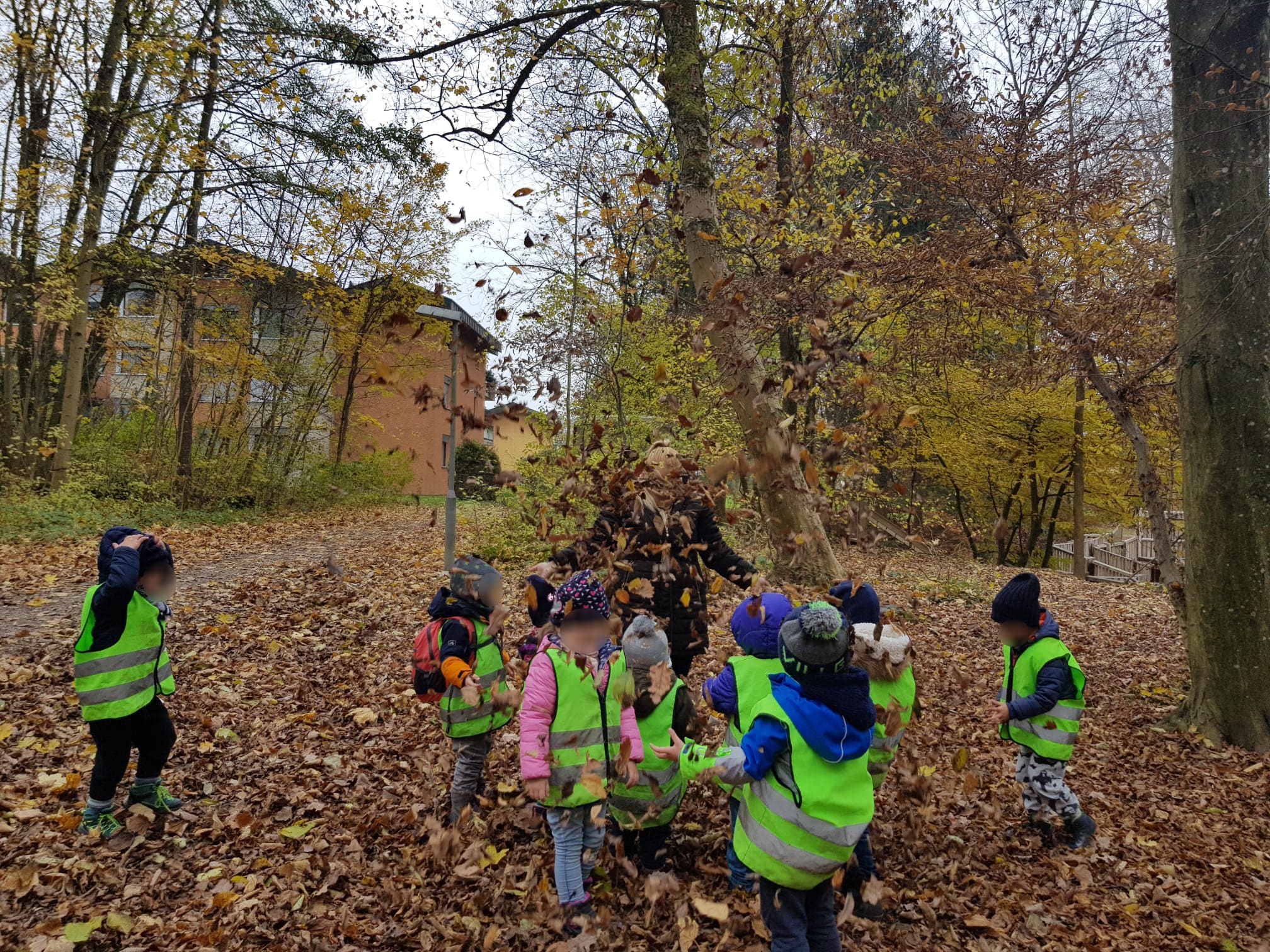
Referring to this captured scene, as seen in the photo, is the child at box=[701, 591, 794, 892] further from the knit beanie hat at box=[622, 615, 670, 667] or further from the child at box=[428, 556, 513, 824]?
the child at box=[428, 556, 513, 824]

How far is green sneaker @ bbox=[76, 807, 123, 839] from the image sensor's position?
12.4 ft

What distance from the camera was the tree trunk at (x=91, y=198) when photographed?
41.5 feet

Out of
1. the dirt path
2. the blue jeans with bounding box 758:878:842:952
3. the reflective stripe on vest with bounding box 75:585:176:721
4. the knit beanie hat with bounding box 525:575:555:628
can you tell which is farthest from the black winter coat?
the dirt path

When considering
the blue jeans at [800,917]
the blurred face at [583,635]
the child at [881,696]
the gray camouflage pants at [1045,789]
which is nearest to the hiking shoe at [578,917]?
the blue jeans at [800,917]

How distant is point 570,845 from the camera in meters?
3.13

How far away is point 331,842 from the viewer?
391 cm

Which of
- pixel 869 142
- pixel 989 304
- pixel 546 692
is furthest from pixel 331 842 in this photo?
pixel 869 142

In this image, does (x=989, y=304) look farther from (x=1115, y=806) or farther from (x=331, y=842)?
(x=331, y=842)

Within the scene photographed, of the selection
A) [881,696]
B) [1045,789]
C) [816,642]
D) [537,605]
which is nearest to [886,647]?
[881,696]

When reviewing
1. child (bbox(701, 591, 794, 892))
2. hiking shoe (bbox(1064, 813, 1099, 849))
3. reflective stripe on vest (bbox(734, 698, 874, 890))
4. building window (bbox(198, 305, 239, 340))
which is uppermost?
building window (bbox(198, 305, 239, 340))

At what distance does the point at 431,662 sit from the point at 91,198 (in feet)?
47.1

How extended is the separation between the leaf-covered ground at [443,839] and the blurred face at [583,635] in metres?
1.12

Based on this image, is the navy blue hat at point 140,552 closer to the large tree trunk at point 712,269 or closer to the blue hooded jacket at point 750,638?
the blue hooded jacket at point 750,638

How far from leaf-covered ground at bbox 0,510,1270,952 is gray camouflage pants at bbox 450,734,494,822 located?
0.16 meters
